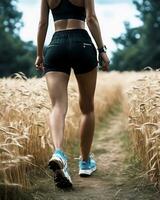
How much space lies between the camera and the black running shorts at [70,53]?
3.80 metres

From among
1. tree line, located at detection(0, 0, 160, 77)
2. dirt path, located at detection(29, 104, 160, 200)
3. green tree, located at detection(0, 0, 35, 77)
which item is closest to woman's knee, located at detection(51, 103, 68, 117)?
dirt path, located at detection(29, 104, 160, 200)

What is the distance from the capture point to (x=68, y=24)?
3855 mm

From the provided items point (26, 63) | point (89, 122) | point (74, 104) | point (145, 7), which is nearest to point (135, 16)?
point (145, 7)

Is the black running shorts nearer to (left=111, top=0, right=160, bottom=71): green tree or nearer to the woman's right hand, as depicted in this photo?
the woman's right hand

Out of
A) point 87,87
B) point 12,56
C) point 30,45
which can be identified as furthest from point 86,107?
point 30,45

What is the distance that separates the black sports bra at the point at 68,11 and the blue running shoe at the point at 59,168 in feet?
3.40

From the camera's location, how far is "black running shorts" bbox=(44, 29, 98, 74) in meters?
3.80

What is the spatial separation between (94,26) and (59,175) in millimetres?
1167

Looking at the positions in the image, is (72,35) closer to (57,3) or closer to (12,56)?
(57,3)

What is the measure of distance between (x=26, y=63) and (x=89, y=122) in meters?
29.6

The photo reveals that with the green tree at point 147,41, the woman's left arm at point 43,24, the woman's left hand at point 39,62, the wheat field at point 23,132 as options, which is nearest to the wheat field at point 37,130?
the wheat field at point 23,132

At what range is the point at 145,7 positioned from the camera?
45812 mm

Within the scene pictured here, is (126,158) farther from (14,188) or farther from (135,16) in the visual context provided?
(135,16)

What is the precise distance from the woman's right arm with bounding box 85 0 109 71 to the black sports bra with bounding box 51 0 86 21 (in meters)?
0.08
